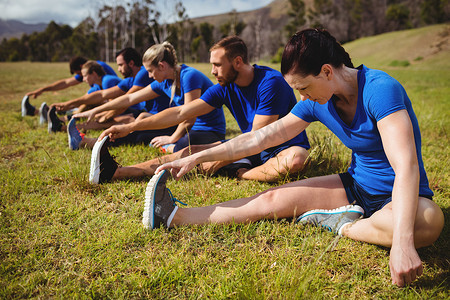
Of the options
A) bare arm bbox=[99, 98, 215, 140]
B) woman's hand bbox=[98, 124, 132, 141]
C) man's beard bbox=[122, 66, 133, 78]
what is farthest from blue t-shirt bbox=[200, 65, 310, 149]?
man's beard bbox=[122, 66, 133, 78]

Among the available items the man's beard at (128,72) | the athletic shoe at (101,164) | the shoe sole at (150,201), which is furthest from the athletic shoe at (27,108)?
the shoe sole at (150,201)

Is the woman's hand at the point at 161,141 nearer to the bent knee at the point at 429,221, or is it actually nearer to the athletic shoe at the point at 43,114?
the bent knee at the point at 429,221

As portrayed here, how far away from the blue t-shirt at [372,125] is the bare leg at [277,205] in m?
0.23

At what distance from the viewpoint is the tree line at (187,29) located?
53594 millimetres

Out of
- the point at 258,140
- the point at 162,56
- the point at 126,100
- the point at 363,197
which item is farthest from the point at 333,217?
the point at 126,100

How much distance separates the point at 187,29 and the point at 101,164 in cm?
5959

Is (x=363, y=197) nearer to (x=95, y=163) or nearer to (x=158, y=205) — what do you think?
(x=158, y=205)

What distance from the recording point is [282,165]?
3.11 meters

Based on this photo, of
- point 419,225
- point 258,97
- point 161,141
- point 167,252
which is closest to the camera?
point 419,225

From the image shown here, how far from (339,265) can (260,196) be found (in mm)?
739

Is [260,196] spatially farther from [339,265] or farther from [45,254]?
[45,254]

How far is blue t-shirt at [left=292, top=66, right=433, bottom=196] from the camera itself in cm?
180

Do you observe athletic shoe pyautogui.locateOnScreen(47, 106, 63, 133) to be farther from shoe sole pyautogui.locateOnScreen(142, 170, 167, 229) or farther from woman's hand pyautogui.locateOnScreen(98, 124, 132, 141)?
shoe sole pyautogui.locateOnScreen(142, 170, 167, 229)

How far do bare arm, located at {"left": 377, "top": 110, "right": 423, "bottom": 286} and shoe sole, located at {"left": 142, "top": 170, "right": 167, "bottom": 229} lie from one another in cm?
151
